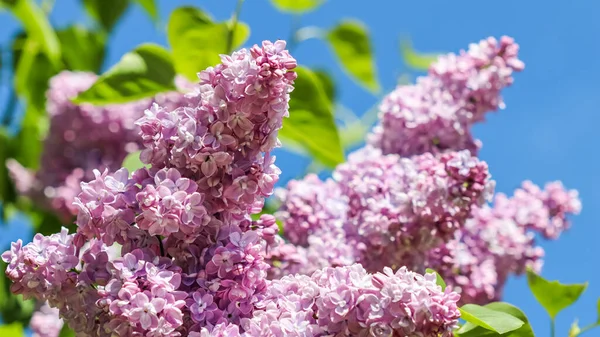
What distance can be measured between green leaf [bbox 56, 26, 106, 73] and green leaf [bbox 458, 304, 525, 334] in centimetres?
189

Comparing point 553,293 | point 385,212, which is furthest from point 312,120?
point 553,293

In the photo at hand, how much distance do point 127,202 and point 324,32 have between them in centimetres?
146

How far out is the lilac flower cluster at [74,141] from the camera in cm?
237

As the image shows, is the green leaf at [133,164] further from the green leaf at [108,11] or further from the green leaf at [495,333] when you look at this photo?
the green leaf at [108,11]

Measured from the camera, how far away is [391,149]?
161 centimetres

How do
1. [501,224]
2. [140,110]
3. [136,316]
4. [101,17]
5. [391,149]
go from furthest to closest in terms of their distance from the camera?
[101,17] → [140,110] → [501,224] → [391,149] → [136,316]

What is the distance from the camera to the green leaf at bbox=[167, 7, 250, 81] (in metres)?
1.77

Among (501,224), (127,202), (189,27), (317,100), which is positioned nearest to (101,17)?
(189,27)

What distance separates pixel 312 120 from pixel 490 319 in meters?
0.72

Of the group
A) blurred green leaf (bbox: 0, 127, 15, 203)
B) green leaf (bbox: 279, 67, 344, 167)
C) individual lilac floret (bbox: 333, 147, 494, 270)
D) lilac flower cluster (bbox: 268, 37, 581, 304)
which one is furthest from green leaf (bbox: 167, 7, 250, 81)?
blurred green leaf (bbox: 0, 127, 15, 203)

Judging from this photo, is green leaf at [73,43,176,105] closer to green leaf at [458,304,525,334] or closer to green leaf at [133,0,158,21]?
green leaf at [133,0,158,21]

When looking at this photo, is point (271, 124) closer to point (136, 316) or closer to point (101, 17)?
point (136, 316)

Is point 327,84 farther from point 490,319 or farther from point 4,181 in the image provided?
point 490,319

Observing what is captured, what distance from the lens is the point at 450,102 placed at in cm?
158
